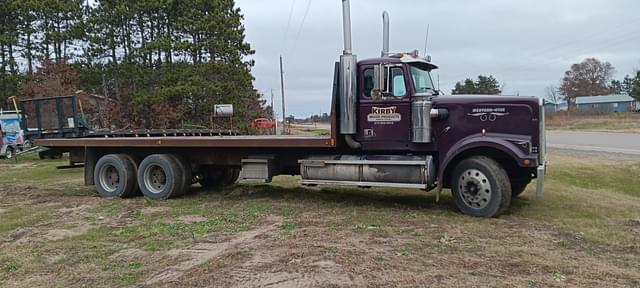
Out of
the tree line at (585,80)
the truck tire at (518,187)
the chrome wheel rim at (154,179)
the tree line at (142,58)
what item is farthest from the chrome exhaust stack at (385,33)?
the tree line at (585,80)

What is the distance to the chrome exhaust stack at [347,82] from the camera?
25.6ft

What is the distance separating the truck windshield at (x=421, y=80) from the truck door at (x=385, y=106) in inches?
7.3

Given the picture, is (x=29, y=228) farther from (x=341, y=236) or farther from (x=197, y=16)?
(x=197, y=16)

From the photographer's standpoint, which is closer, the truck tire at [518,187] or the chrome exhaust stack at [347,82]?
the chrome exhaust stack at [347,82]

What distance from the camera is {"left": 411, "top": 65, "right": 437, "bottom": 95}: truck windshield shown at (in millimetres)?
7793

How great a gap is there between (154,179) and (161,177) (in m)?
0.16

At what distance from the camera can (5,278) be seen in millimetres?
4848

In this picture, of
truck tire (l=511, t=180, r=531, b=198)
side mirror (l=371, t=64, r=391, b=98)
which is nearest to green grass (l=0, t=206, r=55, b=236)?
side mirror (l=371, t=64, r=391, b=98)

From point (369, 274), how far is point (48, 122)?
34.8ft

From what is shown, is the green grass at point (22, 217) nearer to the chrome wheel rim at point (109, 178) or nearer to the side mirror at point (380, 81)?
the chrome wheel rim at point (109, 178)

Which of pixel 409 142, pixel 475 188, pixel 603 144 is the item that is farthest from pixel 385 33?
pixel 603 144

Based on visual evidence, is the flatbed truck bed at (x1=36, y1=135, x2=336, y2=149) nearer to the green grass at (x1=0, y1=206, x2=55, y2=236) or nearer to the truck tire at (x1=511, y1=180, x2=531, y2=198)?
the green grass at (x1=0, y1=206, x2=55, y2=236)

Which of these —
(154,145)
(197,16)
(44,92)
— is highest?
(197,16)

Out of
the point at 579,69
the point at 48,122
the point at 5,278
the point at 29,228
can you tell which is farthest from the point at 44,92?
the point at 579,69
